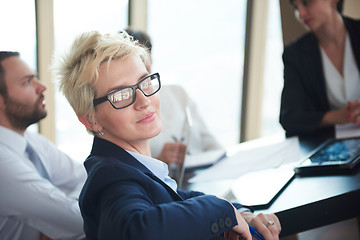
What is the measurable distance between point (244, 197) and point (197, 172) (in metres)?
0.42

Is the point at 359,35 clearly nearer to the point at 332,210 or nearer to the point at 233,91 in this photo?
the point at 332,210

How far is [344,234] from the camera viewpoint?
5.65ft

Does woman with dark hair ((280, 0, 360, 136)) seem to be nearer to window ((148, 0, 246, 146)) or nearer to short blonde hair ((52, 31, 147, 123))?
short blonde hair ((52, 31, 147, 123))

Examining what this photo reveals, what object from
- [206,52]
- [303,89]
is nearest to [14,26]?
[303,89]

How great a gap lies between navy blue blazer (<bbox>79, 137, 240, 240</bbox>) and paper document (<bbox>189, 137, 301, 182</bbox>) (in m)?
0.69

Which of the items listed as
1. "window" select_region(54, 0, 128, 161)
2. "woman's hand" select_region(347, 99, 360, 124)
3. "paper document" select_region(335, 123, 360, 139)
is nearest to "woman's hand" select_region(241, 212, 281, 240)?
"window" select_region(54, 0, 128, 161)

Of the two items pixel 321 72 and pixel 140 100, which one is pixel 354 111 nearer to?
pixel 321 72

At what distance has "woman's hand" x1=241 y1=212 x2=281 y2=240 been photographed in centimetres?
108

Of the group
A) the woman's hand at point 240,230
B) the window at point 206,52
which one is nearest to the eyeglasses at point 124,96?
the woman's hand at point 240,230

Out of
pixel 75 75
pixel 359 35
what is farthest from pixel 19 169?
pixel 359 35

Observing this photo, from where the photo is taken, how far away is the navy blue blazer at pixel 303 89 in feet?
7.05

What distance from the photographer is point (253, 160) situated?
182 centimetres

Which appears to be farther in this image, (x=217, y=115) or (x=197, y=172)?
(x=217, y=115)

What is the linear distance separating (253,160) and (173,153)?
366 millimetres
